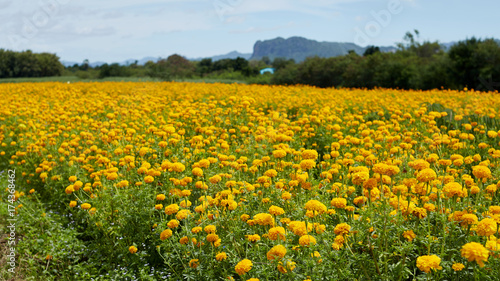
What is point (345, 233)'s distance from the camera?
2754mm

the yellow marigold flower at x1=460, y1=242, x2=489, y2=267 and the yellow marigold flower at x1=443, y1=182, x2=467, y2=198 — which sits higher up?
the yellow marigold flower at x1=443, y1=182, x2=467, y2=198

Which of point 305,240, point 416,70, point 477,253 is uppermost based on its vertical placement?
point 416,70

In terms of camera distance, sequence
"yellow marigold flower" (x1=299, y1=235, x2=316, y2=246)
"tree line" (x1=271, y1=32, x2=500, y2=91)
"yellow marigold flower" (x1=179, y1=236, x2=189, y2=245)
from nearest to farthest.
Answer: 1. "yellow marigold flower" (x1=299, y1=235, x2=316, y2=246)
2. "yellow marigold flower" (x1=179, y1=236, x2=189, y2=245)
3. "tree line" (x1=271, y1=32, x2=500, y2=91)

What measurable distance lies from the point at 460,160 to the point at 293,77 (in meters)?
36.4

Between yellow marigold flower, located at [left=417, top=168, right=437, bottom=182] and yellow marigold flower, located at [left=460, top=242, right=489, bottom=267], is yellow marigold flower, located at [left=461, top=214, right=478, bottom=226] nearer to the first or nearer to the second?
yellow marigold flower, located at [left=417, top=168, right=437, bottom=182]

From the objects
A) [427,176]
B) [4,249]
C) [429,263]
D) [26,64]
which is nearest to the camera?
[429,263]

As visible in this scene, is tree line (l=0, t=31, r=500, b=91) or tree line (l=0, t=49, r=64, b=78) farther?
tree line (l=0, t=49, r=64, b=78)

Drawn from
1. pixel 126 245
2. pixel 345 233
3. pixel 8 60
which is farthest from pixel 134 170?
pixel 8 60

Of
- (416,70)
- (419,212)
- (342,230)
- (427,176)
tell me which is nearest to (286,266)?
(342,230)

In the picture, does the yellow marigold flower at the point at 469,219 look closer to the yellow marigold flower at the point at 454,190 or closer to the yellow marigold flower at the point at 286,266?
the yellow marigold flower at the point at 454,190

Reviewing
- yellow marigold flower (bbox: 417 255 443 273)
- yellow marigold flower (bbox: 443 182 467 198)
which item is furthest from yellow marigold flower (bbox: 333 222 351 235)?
yellow marigold flower (bbox: 443 182 467 198)

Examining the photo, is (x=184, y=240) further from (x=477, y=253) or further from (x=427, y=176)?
(x=477, y=253)

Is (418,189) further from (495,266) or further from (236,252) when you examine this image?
(236,252)

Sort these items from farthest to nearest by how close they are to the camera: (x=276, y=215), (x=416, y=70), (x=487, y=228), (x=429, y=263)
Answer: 1. (x=416, y=70)
2. (x=276, y=215)
3. (x=487, y=228)
4. (x=429, y=263)
